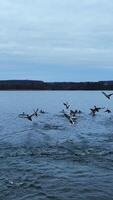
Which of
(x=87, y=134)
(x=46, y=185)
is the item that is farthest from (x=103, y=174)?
(x=87, y=134)

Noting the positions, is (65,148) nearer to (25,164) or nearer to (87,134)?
(25,164)

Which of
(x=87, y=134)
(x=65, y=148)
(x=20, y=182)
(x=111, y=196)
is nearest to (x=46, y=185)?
(x=20, y=182)

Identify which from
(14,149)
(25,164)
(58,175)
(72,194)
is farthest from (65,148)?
(72,194)

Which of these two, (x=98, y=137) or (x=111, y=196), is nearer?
(x=111, y=196)

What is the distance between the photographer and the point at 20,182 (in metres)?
22.2

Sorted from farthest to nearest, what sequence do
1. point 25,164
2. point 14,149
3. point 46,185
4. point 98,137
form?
point 98,137 < point 14,149 < point 25,164 < point 46,185

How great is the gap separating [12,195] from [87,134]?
69.6 ft

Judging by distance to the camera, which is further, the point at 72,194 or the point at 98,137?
the point at 98,137

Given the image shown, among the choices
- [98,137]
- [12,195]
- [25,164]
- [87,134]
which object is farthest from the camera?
[87,134]

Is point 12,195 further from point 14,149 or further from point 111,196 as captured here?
Result: point 14,149

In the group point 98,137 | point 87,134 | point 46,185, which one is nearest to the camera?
point 46,185

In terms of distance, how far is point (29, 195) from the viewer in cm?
2020

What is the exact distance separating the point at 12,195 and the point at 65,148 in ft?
37.9

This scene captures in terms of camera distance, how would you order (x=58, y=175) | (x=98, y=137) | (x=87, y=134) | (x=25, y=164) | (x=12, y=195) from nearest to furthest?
(x=12, y=195) < (x=58, y=175) < (x=25, y=164) < (x=98, y=137) < (x=87, y=134)
